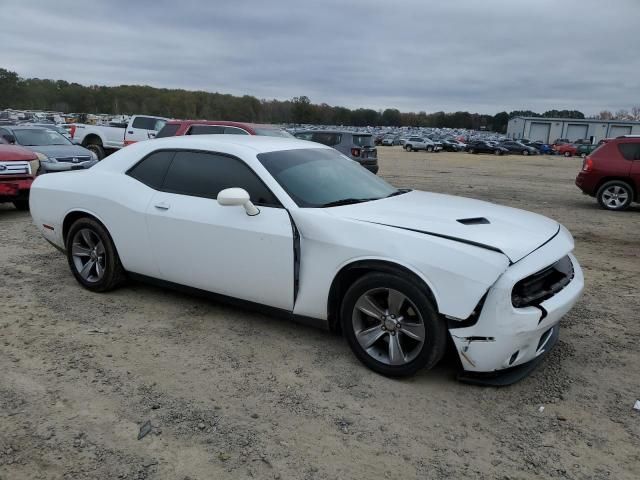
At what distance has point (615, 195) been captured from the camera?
11.2m

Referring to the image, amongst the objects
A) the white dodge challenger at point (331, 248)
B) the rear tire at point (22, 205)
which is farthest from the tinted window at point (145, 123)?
the white dodge challenger at point (331, 248)

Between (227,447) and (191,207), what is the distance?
79.1 inches

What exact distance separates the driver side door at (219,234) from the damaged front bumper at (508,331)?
1.30 metres

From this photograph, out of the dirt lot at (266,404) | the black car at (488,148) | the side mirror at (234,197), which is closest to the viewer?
the dirt lot at (266,404)

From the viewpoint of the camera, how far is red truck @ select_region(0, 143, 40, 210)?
8.21 m

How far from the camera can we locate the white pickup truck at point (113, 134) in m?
17.4

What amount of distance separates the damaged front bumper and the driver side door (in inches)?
51.1

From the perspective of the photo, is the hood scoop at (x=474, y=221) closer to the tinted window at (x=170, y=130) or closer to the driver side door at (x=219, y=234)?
the driver side door at (x=219, y=234)

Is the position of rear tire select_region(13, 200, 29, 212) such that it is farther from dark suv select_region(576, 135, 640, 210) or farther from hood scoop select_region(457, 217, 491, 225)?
dark suv select_region(576, 135, 640, 210)

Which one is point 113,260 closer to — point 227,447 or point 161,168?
point 161,168

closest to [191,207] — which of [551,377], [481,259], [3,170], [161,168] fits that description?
[161,168]

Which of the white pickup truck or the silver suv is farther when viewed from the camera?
the silver suv

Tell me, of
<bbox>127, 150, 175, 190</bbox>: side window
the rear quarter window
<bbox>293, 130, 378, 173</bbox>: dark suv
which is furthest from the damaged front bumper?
the rear quarter window

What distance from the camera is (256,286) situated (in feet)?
12.3
